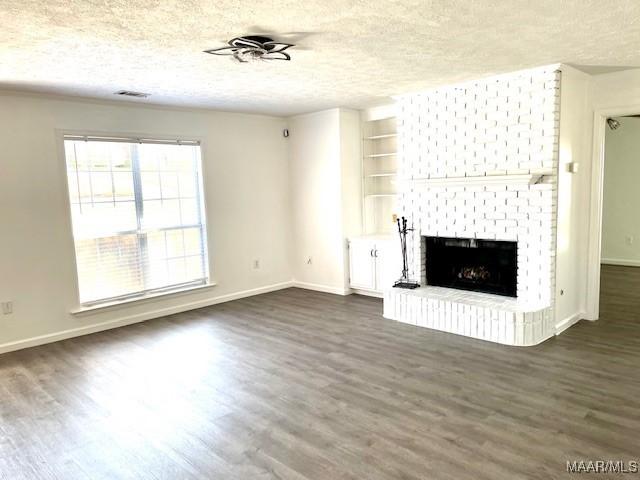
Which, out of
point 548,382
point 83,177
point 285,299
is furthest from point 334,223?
point 548,382

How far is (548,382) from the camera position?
332cm

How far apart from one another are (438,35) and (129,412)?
Result: 3.32 m

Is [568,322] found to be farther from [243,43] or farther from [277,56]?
[243,43]

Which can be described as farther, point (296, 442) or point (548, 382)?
point (548, 382)

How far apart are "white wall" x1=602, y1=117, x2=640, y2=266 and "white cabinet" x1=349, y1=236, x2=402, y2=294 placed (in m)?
4.46

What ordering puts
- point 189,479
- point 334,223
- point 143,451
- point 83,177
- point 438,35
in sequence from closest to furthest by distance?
point 189,479
point 143,451
point 438,35
point 83,177
point 334,223

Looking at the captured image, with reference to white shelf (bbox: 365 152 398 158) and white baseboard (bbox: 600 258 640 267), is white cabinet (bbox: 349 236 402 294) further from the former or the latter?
white baseboard (bbox: 600 258 640 267)

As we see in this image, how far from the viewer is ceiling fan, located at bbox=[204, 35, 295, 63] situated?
9.77 ft

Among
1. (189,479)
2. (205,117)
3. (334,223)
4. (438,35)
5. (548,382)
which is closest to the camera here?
(189,479)

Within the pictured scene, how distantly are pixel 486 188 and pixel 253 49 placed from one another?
2689 mm

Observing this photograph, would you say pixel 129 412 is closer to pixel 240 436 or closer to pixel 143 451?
pixel 143 451

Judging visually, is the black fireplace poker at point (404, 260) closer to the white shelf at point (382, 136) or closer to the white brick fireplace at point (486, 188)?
the white brick fireplace at point (486, 188)

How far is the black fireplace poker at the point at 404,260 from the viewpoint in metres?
5.17

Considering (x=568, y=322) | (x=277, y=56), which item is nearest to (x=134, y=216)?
(x=277, y=56)
